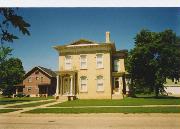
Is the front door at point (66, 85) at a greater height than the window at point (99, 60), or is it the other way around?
the window at point (99, 60)

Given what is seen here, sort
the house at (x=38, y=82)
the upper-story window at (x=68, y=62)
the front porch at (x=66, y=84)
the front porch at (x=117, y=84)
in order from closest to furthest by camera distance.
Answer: the front porch at (x=117, y=84) < the front porch at (x=66, y=84) < the upper-story window at (x=68, y=62) < the house at (x=38, y=82)

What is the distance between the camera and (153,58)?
96.2 feet

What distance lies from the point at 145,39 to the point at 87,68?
8.51m

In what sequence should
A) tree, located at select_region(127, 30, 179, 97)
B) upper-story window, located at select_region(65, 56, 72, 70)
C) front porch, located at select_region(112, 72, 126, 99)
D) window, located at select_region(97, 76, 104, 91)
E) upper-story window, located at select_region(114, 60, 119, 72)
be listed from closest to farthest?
front porch, located at select_region(112, 72, 126, 99) < window, located at select_region(97, 76, 104, 91) < upper-story window, located at select_region(65, 56, 72, 70) < upper-story window, located at select_region(114, 60, 119, 72) < tree, located at select_region(127, 30, 179, 97)

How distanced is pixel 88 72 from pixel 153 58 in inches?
307

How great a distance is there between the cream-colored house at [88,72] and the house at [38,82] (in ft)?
62.5

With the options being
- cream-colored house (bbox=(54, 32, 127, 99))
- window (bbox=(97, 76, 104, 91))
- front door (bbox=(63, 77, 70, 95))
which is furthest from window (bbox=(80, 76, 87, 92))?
front door (bbox=(63, 77, 70, 95))

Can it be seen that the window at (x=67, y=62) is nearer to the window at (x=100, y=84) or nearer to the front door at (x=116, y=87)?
the window at (x=100, y=84)

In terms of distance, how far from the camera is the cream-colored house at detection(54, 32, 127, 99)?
26.1 meters

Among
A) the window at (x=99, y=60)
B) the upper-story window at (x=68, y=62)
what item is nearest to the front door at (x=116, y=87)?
the window at (x=99, y=60)

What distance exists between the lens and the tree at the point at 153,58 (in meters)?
28.4

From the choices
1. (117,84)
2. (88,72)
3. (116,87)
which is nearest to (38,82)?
(88,72)

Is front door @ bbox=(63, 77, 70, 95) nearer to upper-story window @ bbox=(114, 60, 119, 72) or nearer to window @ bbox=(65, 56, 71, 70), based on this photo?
window @ bbox=(65, 56, 71, 70)
